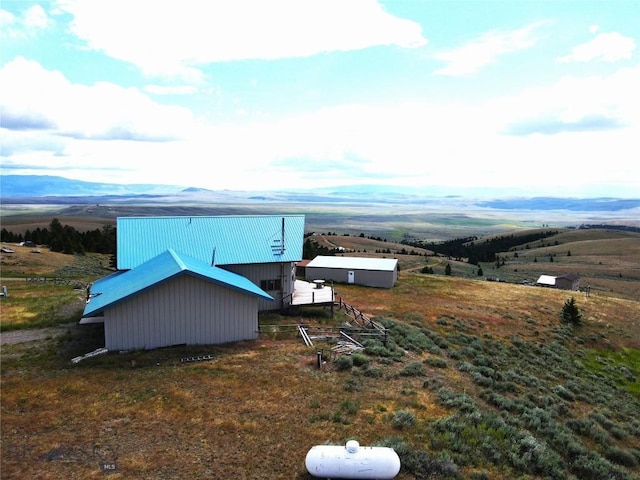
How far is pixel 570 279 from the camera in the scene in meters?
62.2

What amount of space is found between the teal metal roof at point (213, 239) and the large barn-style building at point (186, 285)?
0.07 metres

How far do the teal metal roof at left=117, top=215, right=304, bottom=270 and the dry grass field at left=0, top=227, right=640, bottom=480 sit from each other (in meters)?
5.28

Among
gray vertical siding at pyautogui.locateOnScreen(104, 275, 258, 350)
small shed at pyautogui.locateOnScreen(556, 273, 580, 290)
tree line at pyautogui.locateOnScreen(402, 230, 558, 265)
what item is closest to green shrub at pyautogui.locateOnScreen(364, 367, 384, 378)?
gray vertical siding at pyautogui.locateOnScreen(104, 275, 258, 350)

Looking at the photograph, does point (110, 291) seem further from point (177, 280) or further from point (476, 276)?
point (476, 276)

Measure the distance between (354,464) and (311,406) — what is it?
4720mm

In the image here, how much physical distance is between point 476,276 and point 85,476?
72.9 metres

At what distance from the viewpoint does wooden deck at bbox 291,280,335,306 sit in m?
30.7

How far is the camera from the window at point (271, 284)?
30766 mm

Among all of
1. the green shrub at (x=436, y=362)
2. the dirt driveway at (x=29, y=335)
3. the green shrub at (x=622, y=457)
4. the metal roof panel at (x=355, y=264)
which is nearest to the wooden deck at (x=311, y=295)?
the green shrub at (x=436, y=362)

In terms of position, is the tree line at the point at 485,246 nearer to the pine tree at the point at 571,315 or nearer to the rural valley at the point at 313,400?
the pine tree at the point at 571,315

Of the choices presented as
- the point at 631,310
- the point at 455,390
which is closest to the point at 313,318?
the point at 455,390

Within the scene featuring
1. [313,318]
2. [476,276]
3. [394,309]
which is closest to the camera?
[313,318]

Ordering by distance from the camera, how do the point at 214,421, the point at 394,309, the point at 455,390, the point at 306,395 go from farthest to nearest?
1. the point at 394,309
2. the point at 455,390
3. the point at 306,395
4. the point at 214,421

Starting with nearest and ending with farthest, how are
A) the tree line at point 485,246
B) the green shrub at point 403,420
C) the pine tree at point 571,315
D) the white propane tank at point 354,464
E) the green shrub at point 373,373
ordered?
the white propane tank at point 354,464, the green shrub at point 403,420, the green shrub at point 373,373, the pine tree at point 571,315, the tree line at point 485,246
